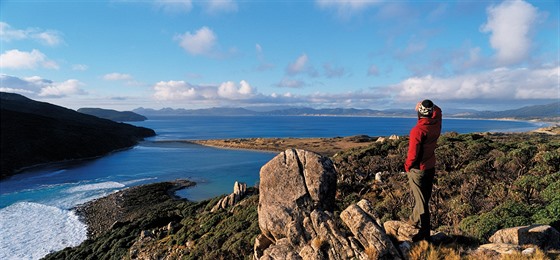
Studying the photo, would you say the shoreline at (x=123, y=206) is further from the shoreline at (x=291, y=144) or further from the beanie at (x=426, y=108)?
the shoreline at (x=291, y=144)

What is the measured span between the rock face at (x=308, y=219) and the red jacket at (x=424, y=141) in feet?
6.77

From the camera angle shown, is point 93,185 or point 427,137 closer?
point 427,137

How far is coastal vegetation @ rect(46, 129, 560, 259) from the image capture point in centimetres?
1073

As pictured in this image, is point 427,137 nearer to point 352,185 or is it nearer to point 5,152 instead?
point 352,185

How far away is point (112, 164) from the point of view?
8069 centimetres

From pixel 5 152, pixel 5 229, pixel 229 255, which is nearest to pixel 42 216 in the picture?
pixel 5 229

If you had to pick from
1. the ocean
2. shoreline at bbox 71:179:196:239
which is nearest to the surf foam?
the ocean

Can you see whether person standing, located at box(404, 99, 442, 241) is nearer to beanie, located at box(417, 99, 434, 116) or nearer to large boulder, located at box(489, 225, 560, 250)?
beanie, located at box(417, 99, 434, 116)

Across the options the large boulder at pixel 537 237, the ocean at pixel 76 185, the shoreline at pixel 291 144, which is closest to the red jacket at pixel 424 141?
the large boulder at pixel 537 237

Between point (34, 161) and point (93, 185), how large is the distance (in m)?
37.2

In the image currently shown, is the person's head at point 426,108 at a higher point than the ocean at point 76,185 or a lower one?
higher

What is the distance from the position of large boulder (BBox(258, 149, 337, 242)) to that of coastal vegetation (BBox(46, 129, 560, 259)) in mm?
2058

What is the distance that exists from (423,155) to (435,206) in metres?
8.32

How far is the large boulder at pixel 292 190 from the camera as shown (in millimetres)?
10969
